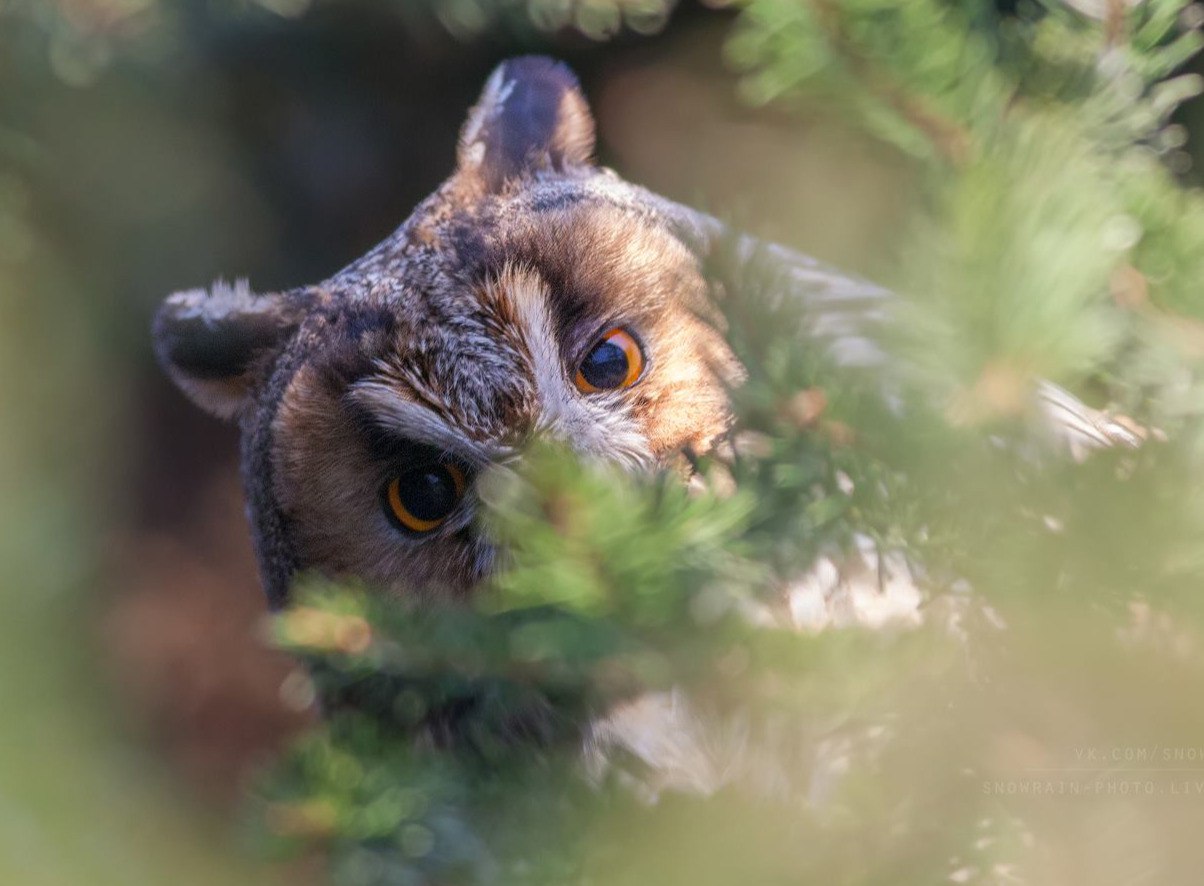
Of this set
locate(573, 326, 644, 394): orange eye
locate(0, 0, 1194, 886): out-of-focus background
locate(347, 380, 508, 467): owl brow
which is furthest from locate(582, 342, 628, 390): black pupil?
locate(0, 0, 1194, 886): out-of-focus background

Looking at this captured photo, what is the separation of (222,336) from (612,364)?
1.42 feet

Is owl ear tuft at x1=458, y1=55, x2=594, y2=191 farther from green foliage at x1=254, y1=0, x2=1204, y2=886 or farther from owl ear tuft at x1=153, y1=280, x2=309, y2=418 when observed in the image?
green foliage at x1=254, y1=0, x2=1204, y2=886

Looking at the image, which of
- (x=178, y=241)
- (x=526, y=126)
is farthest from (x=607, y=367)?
Result: (x=178, y=241)

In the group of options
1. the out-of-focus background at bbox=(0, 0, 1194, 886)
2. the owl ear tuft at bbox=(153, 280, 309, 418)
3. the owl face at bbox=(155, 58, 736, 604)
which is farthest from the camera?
the out-of-focus background at bbox=(0, 0, 1194, 886)

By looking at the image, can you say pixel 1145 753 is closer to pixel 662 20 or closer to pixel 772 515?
pixel 772 515

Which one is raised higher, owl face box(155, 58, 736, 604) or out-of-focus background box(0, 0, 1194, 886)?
owl face box(155, 58, 736, 604)

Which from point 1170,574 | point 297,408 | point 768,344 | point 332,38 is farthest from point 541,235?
point 332,38

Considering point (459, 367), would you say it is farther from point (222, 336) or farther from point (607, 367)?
point (222, 336)

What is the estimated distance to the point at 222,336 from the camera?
102 cm

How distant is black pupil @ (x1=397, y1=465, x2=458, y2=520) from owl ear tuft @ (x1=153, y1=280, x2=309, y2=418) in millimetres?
226

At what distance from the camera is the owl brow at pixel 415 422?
84 cm

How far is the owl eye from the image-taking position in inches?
35.1

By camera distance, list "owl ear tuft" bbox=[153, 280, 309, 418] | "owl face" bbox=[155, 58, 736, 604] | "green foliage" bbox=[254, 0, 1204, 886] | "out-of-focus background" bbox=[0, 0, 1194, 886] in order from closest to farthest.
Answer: "green foliage" bbox=[254, 0, 1204, 886] < "owl face" bbox=[155, 58, 736, 604] < "owl ear tuft" bbox=[153, 280, 309, 418] < "out-of-focus background" bbox=[0, 0, 1194, 886]

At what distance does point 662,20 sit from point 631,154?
0.39 metres
